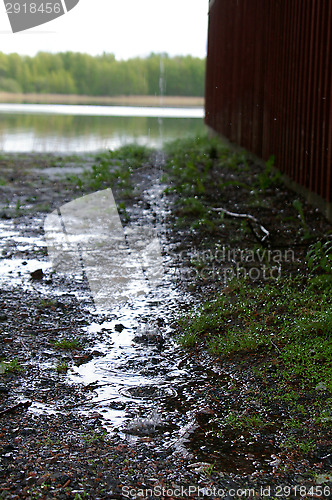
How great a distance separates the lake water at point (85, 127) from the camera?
13.0 m

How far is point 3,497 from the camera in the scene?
1969 mm

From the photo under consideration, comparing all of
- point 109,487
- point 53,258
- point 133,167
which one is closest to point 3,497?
point 109,487

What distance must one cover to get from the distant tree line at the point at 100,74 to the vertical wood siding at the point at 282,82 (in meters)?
1.26

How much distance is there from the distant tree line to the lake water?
0.52 metres

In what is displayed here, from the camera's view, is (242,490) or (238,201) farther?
(238,201)

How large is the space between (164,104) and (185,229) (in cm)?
542

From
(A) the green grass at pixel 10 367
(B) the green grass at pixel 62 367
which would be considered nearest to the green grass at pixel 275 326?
(B) the green grass at pixel 62 367

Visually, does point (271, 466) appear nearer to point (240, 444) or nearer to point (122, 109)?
point (240, 444)

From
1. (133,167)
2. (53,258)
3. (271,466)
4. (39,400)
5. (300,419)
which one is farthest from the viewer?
(133,167)

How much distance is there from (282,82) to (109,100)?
207 inches
